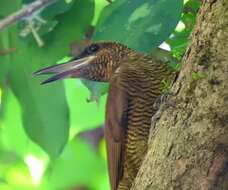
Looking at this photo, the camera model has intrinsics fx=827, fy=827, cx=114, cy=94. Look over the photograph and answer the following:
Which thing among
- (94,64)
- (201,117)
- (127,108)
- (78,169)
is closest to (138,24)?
(127,108)

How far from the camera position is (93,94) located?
3.58 meters

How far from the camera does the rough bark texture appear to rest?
2459mm

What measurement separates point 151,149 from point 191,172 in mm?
201

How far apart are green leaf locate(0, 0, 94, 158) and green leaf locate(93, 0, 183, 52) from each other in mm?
304

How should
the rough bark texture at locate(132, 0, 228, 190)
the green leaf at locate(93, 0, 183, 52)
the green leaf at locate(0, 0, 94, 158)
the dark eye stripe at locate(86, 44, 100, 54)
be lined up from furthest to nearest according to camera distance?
the dark eye stripe at locate(86, 44, 100, 54) → the green leaf at locate(0, 0, 94, 158) → the green leaf at locate(93, 0, 183, 52) → the rough bark texture at locate(132, 0, 228, 190)

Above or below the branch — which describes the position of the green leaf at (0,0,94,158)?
below

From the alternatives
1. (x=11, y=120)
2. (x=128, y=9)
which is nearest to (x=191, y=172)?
(x=128, y=9)

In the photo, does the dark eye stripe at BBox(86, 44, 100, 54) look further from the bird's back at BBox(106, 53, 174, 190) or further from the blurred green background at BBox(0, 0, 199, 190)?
the bird's back at BBox(106, 53, 174, 190)

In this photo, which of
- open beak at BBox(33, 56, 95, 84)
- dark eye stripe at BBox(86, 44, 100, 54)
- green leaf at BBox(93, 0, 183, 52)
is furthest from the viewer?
dark eye stripe at BBox(86, 44, 100, 54)

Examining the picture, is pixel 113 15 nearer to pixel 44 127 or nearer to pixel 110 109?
pixel 110 109

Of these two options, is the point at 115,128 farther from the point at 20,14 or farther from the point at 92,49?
the point at 20,14

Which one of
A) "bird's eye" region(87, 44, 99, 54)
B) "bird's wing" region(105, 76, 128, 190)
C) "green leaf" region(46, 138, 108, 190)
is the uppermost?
"bird's eye" region(87, 44, 99, 54)

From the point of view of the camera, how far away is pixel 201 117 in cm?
250

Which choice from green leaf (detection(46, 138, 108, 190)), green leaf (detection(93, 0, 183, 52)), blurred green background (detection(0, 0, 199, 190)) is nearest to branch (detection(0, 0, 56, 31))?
blurred green background (detection(0, 0, 199, 190))
